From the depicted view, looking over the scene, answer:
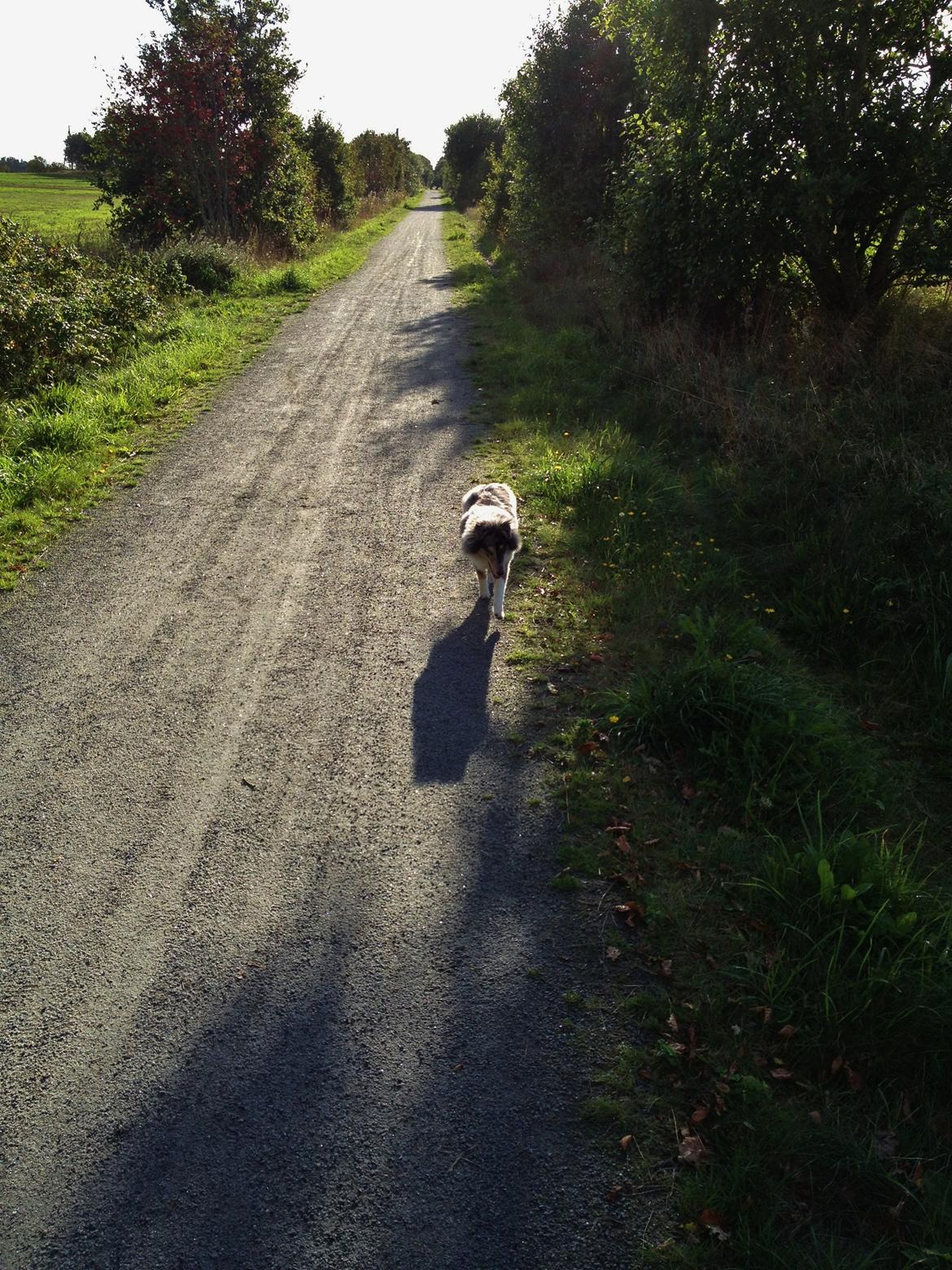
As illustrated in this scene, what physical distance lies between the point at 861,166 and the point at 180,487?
27.1ft

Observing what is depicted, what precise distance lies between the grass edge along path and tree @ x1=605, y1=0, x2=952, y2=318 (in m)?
7.16

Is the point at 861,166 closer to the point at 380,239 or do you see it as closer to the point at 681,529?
the point at 681,529

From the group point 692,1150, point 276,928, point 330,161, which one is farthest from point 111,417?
point 330,161

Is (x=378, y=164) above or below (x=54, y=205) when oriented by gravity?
above

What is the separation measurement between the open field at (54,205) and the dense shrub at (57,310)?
7.60 meters

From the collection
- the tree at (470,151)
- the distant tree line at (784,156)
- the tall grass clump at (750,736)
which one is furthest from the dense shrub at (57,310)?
the tree at (470,151)

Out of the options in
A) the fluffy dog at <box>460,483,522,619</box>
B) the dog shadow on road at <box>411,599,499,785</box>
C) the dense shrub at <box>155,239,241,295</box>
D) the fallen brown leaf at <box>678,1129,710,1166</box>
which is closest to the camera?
the fallen brown leaf at <box>678,1129,710,1166</box>

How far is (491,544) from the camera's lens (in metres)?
5.65

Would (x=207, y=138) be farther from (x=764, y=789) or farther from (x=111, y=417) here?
(x=764, y=789)

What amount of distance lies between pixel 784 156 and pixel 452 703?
810cm

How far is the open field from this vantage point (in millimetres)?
23500

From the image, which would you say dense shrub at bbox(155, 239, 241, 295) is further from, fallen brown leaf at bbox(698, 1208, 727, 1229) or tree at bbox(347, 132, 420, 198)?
tree at bbox(347, 132, 420, 198)

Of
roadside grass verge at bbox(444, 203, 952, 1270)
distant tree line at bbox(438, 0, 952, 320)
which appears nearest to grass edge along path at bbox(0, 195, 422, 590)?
roadside grass verge at bbox(444, 203, 952, 1270)

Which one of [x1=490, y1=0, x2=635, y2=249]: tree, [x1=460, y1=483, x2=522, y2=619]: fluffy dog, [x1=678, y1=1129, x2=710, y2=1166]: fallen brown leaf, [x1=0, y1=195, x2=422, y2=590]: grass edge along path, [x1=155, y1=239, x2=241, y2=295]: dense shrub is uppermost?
[x1=490, y1=0, x2=635, y2=249]: tree
